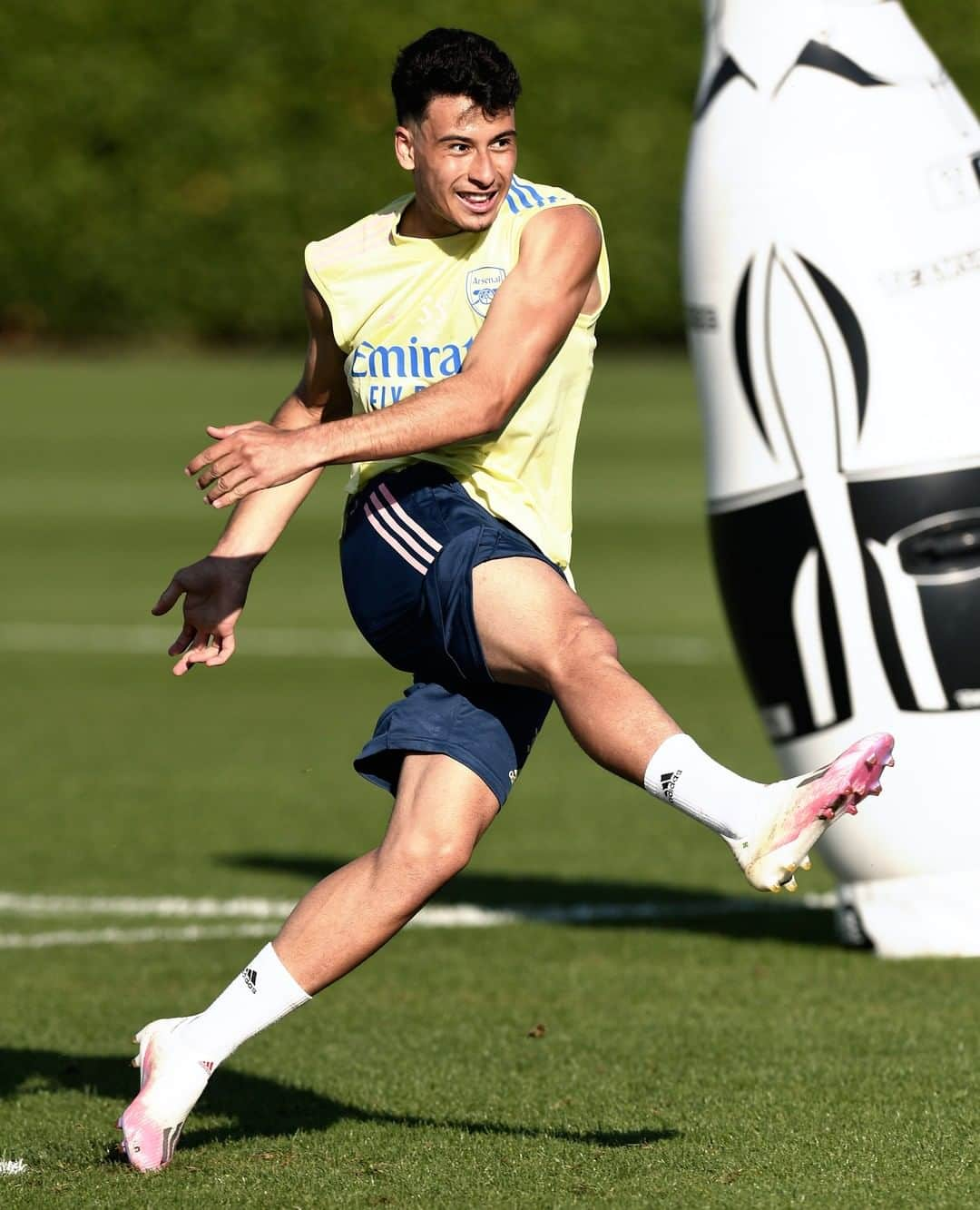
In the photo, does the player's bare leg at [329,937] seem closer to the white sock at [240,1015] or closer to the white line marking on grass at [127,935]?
the white sock at [240,1015]

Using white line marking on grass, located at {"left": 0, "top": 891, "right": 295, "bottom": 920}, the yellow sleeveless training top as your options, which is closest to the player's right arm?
the yellow sleeveless training top

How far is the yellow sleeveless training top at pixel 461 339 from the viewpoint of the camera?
17.1ft

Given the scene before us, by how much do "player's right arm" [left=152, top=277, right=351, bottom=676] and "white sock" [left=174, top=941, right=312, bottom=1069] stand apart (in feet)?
2.62

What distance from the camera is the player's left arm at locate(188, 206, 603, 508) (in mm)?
4672

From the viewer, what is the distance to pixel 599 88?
1802 inches

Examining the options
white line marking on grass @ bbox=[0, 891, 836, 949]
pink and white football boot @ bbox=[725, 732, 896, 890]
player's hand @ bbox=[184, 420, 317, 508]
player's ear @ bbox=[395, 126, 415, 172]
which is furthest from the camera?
white line marking on grass @ bbox=[0, 891, 836, 949]

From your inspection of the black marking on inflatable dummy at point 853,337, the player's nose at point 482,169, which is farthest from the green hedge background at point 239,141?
the player's nose at point 482,169

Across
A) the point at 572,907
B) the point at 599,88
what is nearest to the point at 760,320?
the point at 572,907

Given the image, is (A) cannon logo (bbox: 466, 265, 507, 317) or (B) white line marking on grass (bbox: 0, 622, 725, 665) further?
(B) white line marking on grass (bbox: 0, 622, 725, 665)

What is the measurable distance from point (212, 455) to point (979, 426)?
352 centimetres

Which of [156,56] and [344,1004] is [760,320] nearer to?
[344,1004]

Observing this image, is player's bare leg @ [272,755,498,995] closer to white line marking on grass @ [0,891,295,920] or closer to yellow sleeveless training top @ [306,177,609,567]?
yellow sleeveless training top @ [306,177,609,567]

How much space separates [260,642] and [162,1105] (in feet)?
45.7

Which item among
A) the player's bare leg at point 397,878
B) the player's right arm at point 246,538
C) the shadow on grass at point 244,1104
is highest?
the player's right arm at point 246,538
